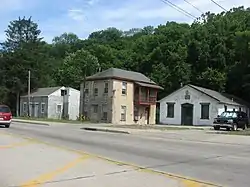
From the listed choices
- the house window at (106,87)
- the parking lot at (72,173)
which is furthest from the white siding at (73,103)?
the parking lot at (72,173)

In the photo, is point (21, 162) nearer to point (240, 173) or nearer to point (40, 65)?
point (240, 173)

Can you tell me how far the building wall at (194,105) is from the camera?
53.2 m

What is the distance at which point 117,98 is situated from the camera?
188ft

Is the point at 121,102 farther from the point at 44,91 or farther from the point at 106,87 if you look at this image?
the point at 44,91

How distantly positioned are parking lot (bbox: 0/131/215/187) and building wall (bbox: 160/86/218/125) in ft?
132

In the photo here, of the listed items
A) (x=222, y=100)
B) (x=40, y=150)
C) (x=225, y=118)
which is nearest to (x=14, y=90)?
(x=222, y=100)

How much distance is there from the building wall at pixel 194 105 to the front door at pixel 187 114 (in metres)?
0.45

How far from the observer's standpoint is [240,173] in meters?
11.3

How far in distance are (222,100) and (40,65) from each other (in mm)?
41076

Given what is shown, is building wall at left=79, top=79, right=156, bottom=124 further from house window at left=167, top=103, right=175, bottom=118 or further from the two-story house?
house window at left=167, top=103, right=175, bottom=118

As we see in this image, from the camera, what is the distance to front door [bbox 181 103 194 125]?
184 feet

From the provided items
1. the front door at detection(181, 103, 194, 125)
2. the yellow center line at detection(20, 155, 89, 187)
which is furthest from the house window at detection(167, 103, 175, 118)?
Answer: the yellow center line at detection(20, 155, 89, 187)

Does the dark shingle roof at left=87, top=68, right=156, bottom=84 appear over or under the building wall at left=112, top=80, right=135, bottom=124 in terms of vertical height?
over

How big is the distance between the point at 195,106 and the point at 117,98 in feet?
35.6
